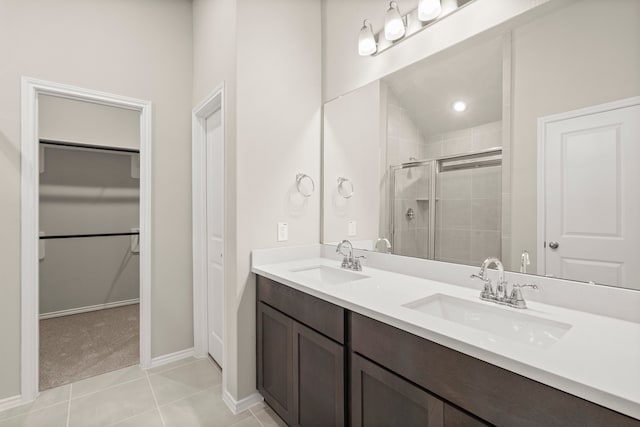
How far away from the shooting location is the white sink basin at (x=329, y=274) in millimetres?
1765

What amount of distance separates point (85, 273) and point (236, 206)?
2.98m

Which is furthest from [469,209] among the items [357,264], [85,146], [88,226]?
[88,226]

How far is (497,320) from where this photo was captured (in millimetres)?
1126

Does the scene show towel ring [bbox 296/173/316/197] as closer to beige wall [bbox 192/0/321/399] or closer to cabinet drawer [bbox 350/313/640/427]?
beige wall [bbox 192/0/321/399]

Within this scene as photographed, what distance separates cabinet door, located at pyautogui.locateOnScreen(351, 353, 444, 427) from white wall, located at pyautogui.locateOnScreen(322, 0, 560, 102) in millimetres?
1515

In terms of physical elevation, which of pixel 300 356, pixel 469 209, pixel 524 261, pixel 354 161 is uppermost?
pixel 354 161

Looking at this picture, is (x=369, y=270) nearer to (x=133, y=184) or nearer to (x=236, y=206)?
(x=236, y=206)

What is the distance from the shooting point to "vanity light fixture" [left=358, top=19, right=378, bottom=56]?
1.80 metres

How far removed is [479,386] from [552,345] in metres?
0.24

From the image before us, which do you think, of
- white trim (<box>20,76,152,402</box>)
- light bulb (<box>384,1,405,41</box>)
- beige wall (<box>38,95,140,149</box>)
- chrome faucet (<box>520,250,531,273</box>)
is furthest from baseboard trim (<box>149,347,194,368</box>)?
light bulb (<box>384,1,405,41</box>)

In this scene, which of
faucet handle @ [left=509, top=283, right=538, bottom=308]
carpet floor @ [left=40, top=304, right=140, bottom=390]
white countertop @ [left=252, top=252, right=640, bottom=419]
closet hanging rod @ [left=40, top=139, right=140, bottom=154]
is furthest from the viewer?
closet hanging rod @ [left=40, top=139, right=140, bottom=154]

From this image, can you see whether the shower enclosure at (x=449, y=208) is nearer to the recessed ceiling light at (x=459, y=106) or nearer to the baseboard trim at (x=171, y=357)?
the recessed ceiling light at (x=459, y=106)

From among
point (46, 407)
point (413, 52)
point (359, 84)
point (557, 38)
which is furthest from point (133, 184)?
point (557, 38)

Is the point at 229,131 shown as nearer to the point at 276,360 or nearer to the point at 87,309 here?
the point at 276,360
